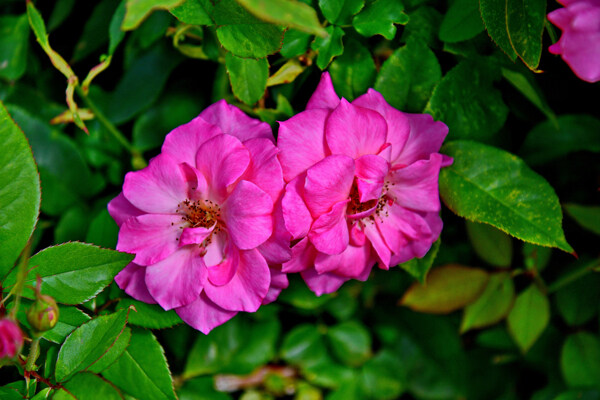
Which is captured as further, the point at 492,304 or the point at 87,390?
the point at 492,304

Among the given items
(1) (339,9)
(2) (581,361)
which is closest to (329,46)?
(1) (339,9)

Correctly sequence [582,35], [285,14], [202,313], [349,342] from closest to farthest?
[285,14] → [582,35] → [202,313] → [349,342]

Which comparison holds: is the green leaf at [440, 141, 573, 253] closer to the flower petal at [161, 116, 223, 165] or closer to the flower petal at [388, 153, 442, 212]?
the flower petal at [388, 153, 442, 212]

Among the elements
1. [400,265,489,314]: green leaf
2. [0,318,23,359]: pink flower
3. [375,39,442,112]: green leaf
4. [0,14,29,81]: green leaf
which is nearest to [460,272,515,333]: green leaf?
[400,265,489,314]: green leaf

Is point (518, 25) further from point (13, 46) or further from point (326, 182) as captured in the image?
point (13, 46)

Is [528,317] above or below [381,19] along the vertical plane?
below

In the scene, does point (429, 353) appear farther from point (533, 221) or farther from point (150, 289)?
point (150, 289)

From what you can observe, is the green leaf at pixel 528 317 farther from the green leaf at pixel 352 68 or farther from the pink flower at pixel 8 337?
the pink flower at pixel 8 337

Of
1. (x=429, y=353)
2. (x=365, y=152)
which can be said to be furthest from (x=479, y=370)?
(x=365, y=152)
